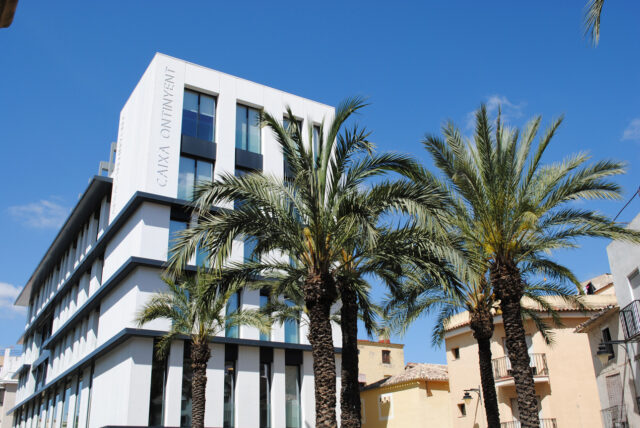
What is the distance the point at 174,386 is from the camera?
26.9m

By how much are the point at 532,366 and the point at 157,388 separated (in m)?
17.5

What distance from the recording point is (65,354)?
3900 cm

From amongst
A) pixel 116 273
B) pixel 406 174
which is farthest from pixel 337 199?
pixel 116 273

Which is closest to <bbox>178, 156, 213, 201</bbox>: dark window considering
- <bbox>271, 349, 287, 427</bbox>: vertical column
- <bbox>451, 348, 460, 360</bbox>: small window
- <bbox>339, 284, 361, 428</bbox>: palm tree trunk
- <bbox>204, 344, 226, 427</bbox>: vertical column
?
<bbox>204, 344, 226, 427</bbox>: vertical column

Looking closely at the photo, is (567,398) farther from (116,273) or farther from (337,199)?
(116,273)

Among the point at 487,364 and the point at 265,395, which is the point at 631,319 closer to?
the point at 487,364

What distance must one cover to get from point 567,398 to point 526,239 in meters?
15.4

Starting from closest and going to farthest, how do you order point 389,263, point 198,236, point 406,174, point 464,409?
point 198,236, point 406,174, point 389,263, point 464,409

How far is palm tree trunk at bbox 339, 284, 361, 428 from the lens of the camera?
18109 millimetres

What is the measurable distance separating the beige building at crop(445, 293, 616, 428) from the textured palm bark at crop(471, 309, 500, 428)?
6.44m

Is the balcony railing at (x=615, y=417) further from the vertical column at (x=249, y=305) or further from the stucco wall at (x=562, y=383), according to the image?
the vertical column at (x=249, y=305)

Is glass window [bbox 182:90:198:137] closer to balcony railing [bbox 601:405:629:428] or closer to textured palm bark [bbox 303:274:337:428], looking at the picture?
textured palm bark [bbox 303:274:337:428]

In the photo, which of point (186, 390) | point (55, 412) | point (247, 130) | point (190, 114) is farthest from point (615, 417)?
point (55, 412)

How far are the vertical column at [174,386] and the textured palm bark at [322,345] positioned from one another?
1347 centimetres
